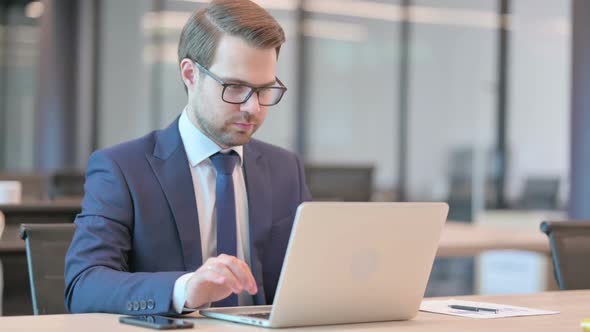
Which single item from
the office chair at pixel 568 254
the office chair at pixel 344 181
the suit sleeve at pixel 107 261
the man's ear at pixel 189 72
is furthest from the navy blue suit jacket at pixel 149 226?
the office chair at pixel 344 181

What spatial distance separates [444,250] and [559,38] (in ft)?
20.5

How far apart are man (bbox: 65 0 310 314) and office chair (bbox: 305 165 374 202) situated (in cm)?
273

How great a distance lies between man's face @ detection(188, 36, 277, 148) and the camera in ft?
7.48

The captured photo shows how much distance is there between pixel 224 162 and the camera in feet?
7.91

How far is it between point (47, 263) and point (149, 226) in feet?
1.06

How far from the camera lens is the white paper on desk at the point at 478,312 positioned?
7.00ft

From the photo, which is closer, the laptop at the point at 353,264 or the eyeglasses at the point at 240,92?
the laptop at the point at 353,264

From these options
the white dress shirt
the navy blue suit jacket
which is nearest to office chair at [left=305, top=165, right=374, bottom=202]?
the navy blue suit jacket

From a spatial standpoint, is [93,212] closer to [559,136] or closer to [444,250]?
[444,250]

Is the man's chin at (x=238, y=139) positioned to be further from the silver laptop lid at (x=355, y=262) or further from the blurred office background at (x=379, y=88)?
the blurred office background at (x=379, y=88)

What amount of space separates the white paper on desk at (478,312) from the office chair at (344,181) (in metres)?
2.84

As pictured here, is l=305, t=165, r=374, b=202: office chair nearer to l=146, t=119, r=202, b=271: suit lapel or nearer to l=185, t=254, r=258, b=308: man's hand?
l=146, t=119, r=202, b=271: suit lapel

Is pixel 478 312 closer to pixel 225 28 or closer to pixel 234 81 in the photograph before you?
pixel 234 81

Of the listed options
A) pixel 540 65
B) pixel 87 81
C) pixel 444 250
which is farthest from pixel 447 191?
pixel 444 250
